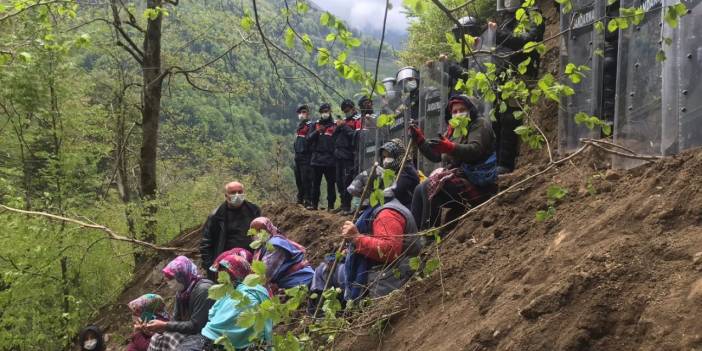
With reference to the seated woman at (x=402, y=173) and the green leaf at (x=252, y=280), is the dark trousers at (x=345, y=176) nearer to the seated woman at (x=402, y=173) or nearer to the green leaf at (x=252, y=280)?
the seated woman at (x=402, y=173)

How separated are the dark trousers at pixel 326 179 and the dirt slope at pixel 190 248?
426mm

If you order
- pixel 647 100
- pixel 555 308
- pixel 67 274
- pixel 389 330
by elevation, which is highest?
pixel 647 100

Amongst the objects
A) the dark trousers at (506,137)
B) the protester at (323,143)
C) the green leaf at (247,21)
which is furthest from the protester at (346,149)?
the green leaf at (247,21)

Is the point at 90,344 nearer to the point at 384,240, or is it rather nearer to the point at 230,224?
the point at 230,224

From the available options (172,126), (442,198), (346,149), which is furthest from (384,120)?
(172,126)

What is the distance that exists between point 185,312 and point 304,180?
22.1 ft

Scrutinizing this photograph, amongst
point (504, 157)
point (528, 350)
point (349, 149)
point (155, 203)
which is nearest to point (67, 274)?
point (155, 203)

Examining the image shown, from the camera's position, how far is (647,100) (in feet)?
17.5

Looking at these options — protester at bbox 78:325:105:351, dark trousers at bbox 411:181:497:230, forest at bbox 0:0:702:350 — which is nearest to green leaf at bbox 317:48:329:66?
forest at bbox 0:0:702:350

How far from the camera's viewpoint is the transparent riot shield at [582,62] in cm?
636

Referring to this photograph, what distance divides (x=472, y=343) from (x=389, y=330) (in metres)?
1.48

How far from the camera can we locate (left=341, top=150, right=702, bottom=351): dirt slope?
3.04 m

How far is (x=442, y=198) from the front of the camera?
6105 mm

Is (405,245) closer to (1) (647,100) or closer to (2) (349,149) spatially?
(1) (647,100)
